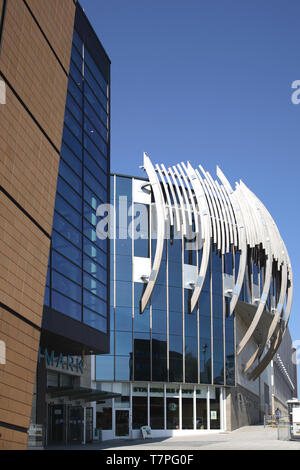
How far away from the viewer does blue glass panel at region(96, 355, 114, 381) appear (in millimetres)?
37656

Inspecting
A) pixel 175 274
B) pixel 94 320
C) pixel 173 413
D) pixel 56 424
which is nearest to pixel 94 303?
pixel 94 320

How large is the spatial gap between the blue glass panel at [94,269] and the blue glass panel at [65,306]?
1.81m

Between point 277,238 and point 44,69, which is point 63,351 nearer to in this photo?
point 44,69

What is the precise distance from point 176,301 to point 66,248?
17618mm

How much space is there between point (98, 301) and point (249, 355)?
80.3 ft

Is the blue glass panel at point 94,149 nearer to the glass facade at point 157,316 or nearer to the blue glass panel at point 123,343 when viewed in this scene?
the glass facade at point 157,316

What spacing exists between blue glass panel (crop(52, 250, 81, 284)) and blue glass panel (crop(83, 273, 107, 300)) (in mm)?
761

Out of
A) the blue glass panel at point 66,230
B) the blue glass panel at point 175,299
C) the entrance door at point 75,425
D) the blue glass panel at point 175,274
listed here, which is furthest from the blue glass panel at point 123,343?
the blue glass panel at point 66,230

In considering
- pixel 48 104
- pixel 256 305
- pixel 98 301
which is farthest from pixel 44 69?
pixel 256 305

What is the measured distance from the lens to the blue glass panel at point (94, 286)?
24659mm

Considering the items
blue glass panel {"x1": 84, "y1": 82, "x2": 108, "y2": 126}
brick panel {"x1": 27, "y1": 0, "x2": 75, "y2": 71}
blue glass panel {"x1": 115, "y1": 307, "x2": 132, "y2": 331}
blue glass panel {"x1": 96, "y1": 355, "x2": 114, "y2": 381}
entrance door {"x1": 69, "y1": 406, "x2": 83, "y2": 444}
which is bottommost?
entrance door {"x1": 69, "y1": 406, "x2": 83, "y2": 444}

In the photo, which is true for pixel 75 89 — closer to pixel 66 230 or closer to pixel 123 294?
pixel 66 230

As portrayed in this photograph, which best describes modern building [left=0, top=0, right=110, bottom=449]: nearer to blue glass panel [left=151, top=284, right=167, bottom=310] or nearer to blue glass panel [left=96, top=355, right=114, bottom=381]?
blue glass panel [left=96, top=355, right=114, bottom=381]

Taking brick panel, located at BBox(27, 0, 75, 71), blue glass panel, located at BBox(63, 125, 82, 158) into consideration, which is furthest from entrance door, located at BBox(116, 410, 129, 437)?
brick panel, located at BBox(27, 0, 75, 71)
